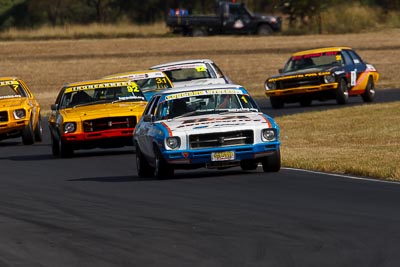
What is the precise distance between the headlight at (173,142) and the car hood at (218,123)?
125mm

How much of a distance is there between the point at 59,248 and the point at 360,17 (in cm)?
7231

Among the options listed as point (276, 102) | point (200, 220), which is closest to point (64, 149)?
point (200, 220)

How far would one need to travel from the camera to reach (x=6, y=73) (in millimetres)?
55469

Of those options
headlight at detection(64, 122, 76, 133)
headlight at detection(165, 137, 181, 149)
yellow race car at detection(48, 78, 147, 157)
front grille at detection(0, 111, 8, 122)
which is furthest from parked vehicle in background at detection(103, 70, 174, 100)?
headlight at detection(165, 137, 181, 149)

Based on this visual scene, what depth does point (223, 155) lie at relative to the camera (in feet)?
54.4

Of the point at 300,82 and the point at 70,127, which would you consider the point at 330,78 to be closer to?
the point at 300,82

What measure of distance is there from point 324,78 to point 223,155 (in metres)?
16.6

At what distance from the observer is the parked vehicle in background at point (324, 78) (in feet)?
108

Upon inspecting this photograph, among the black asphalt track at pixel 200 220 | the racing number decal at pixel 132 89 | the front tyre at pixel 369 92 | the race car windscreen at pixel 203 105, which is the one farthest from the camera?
the front tyre at pixel 369 92

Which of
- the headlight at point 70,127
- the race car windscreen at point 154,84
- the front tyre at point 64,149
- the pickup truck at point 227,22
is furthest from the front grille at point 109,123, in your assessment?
the pickup truck at point 227,22

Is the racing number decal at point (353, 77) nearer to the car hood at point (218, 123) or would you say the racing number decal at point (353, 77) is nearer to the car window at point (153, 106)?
the car window at point (153, 106)

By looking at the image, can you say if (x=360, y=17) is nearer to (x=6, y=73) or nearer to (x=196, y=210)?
(x=6, y=73)

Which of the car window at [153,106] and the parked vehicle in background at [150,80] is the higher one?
the car window at [153,106]

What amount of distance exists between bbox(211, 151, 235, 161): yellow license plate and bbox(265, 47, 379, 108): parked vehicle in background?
1646cm
